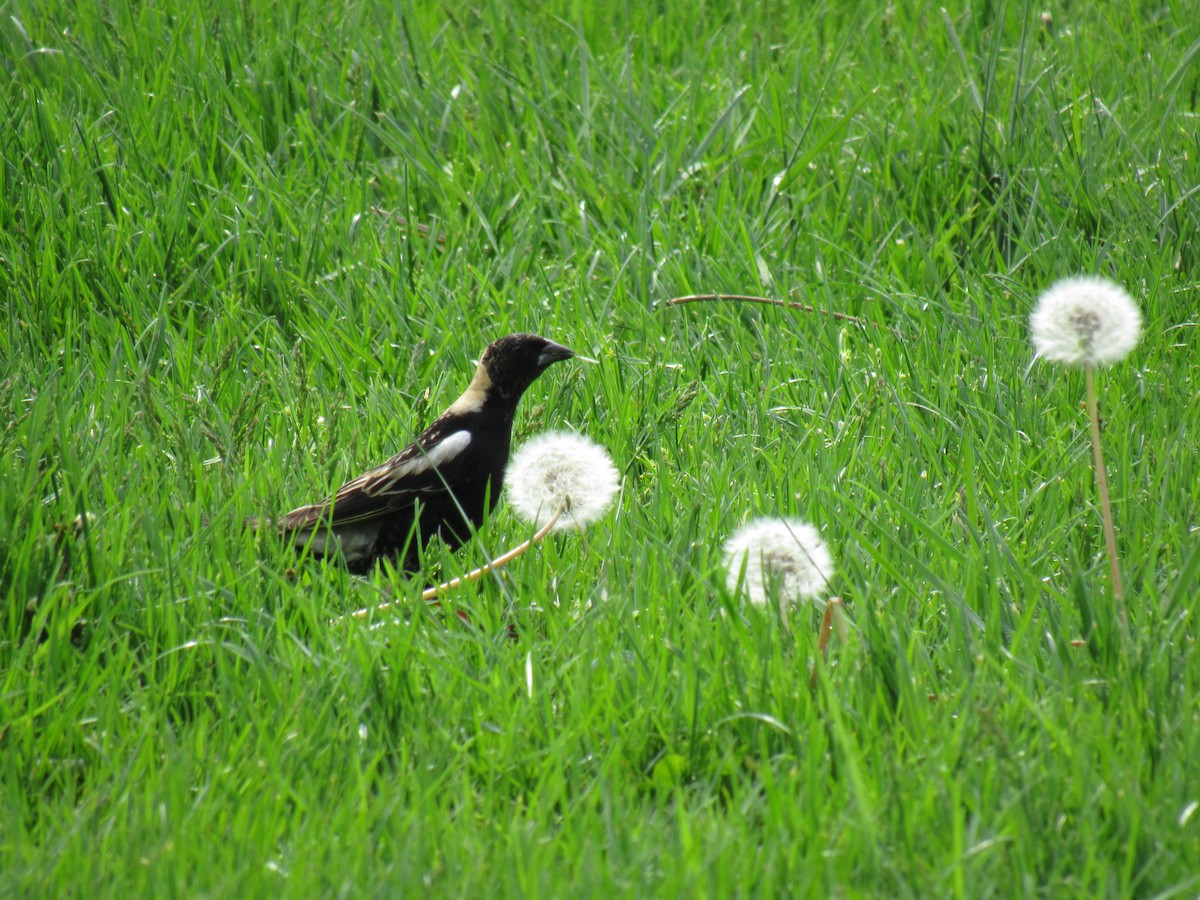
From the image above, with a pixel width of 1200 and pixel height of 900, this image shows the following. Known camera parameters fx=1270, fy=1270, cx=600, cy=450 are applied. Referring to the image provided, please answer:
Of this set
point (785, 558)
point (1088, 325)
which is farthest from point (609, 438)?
point (1088, 325)

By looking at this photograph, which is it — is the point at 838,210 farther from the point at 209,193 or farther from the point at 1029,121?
the point at 209,193

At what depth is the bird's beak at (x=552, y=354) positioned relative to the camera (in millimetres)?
4027

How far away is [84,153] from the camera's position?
204 inches

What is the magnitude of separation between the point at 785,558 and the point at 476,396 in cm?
146

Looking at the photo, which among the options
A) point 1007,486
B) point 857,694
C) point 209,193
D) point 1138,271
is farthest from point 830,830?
point 209,193

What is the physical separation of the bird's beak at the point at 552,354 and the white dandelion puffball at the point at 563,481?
0.60 m

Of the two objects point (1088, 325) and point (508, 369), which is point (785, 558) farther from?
point (508, 369)

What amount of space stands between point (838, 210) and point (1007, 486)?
2.00m

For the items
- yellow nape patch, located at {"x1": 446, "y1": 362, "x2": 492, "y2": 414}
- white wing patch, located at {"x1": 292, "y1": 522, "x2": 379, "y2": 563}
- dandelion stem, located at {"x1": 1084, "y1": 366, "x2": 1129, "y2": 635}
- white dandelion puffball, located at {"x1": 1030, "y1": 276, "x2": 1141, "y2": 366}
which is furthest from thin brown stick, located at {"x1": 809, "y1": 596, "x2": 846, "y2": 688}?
white wing patch, located at {"x1": 292, "y1": 522, "x2": 379, "y2": 563}

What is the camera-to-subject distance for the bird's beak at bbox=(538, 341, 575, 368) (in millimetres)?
4027

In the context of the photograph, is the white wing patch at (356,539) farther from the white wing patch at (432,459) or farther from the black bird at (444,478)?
the white wing patch at (432,459)

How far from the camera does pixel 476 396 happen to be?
3947 millimetres

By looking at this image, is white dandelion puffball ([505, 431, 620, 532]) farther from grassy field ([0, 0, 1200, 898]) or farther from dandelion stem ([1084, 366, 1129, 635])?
dandelion stem ([1084, 366, 1129, 635])

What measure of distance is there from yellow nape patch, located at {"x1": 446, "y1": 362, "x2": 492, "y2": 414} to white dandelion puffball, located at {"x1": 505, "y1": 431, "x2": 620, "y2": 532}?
0.47m
